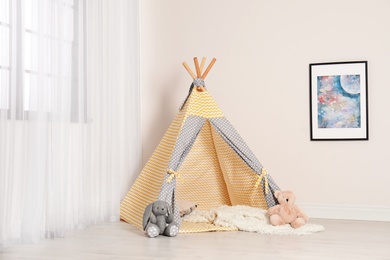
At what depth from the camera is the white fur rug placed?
12.1 ft

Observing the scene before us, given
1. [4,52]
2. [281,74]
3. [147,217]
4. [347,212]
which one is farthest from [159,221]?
[281,74]

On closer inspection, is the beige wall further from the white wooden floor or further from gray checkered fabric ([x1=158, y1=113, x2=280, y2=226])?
the white wooden floor

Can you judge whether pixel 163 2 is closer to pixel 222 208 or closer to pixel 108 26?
pixel 108 26

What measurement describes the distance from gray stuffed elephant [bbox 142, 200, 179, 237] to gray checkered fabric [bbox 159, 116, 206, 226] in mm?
107

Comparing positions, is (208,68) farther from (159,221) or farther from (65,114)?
(159,221)

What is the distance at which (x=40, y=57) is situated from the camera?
11.2ft

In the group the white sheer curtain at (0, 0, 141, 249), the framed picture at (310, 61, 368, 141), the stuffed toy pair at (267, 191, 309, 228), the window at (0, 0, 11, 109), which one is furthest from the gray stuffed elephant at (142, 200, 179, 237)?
the framed picture at (310, 61, 368, 141)

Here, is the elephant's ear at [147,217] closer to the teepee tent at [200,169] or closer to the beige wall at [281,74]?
the teepee tent at [200,169]

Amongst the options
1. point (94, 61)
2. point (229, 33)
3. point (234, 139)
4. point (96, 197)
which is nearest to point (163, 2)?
point (229, 33)

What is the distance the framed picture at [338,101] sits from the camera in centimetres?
438

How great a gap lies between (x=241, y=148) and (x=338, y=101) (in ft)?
2.97

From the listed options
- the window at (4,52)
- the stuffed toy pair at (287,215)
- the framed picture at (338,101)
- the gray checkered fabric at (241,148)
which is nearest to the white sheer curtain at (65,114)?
the window at (4,52)

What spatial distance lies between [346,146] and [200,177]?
118cm

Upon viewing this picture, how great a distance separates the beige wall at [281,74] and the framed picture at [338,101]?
0.19 feet
